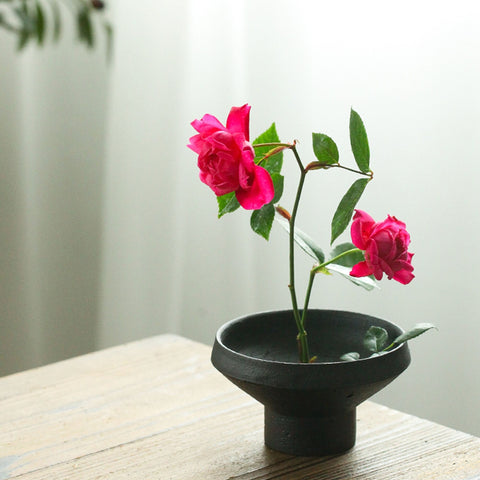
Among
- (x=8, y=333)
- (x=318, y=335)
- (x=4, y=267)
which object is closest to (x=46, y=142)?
(x=4, y=267)

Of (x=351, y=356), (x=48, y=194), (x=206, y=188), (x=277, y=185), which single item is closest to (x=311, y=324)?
(x=351, y=356)

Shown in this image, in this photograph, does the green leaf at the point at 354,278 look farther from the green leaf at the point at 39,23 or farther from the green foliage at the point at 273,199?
the green leaf at the point at 39,23

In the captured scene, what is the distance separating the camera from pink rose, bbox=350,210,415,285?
2.22 ft

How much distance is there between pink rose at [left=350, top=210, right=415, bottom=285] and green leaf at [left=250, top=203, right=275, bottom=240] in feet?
0.27

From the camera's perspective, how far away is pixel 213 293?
1.76 metres

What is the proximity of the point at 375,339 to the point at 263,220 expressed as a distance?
177mm

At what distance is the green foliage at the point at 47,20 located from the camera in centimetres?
170

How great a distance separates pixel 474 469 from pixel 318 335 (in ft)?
0.72

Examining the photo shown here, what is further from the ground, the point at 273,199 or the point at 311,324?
the point at 273,199

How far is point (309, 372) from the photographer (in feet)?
2.28

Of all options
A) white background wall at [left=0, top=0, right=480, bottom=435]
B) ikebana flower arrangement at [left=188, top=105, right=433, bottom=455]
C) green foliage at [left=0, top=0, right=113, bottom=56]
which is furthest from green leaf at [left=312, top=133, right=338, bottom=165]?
green foliage at [left=0, top=0, right=113, bottom=56]

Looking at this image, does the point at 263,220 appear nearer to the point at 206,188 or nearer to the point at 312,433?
the point at 312,433

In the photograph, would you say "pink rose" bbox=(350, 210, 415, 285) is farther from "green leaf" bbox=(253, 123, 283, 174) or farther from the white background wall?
the white background wall

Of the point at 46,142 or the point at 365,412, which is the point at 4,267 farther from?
the point at 365,412
